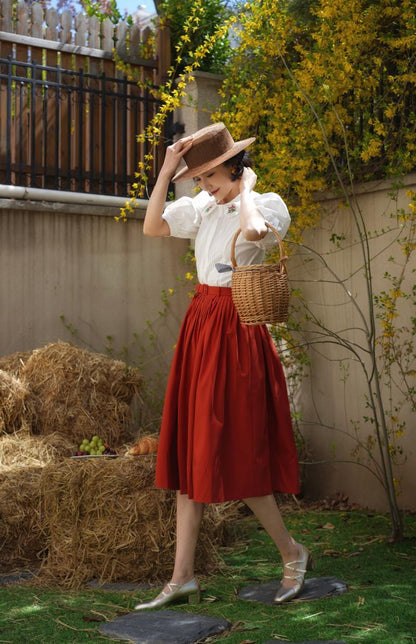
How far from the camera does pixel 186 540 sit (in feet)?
10.5

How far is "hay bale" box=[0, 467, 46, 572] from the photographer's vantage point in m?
3.87

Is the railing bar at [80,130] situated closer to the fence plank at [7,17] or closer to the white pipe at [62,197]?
the white pipe at [62,197]

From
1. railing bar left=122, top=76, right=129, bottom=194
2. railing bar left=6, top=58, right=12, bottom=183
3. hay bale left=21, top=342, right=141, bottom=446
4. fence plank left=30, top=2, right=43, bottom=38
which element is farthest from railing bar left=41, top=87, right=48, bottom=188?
hay bale left=21, top=342, right=141, bottom=446

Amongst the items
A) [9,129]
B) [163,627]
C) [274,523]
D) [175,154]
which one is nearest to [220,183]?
[175,154]

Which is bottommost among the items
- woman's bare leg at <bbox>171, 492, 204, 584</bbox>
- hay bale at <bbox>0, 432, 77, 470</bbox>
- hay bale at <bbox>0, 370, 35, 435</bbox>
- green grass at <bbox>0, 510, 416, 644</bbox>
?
green grass at <bbox>0, 510, 416, 644</bbox>

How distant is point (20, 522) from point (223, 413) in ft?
4.56

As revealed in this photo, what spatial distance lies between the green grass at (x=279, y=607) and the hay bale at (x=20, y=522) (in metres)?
0.37

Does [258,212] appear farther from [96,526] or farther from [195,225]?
[96,526]

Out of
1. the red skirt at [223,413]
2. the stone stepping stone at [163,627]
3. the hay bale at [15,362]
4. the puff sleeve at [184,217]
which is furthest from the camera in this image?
the hay bale at [15,362]

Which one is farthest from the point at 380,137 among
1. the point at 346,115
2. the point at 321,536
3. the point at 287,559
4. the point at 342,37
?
the point at 287,559

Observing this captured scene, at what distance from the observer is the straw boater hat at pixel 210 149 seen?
3168 millimetres

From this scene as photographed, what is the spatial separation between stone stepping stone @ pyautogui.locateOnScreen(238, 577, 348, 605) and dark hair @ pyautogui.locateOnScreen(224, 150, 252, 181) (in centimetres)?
170

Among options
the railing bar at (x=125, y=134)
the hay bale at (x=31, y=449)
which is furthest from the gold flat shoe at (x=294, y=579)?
the railing bar at (x=125, y=134)

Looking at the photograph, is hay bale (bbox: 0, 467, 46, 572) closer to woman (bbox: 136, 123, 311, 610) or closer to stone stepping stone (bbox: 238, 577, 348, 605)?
woman (bbox: 136, 123, 311, 610)
